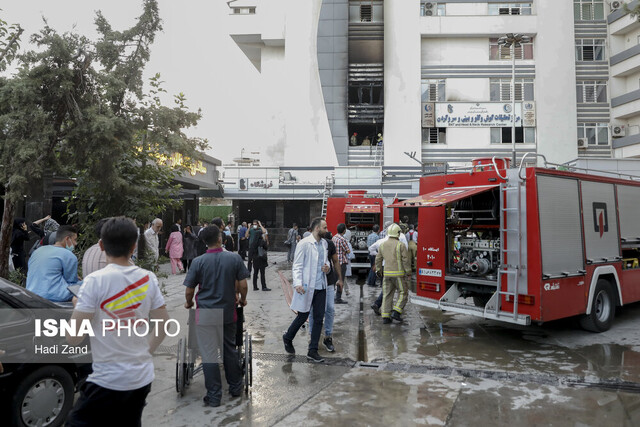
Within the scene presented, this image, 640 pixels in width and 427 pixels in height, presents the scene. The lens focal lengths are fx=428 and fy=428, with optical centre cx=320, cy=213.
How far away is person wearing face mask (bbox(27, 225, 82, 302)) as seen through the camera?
4.43 metres

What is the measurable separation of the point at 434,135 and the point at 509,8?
37.2 feet

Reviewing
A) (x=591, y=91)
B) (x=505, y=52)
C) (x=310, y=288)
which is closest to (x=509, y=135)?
(x=505, y=52)

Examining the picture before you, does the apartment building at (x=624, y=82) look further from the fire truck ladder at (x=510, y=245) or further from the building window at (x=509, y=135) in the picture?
the fire truck ladder at (x=510, y=245)

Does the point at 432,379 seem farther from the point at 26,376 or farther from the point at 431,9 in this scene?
the point at 431,9

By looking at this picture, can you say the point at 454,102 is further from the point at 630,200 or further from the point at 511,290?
the point at 511,290

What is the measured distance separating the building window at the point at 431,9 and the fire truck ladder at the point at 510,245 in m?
30.6

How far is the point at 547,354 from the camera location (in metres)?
6.46

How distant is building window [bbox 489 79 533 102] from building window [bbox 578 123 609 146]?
4.70 m

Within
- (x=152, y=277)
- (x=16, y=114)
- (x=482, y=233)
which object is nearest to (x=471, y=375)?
(x=482, y=233)

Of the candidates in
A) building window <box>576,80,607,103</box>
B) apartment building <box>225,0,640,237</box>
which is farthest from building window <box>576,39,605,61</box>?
building window <box>576,80,607,103</box>

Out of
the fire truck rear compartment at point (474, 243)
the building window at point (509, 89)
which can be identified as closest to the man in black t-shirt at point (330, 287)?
the fire truck rear compartment at point (474, 243)

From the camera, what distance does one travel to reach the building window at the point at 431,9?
3300 cm

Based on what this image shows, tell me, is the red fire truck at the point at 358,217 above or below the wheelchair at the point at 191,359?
above

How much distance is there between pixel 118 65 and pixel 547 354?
27.1 feet
